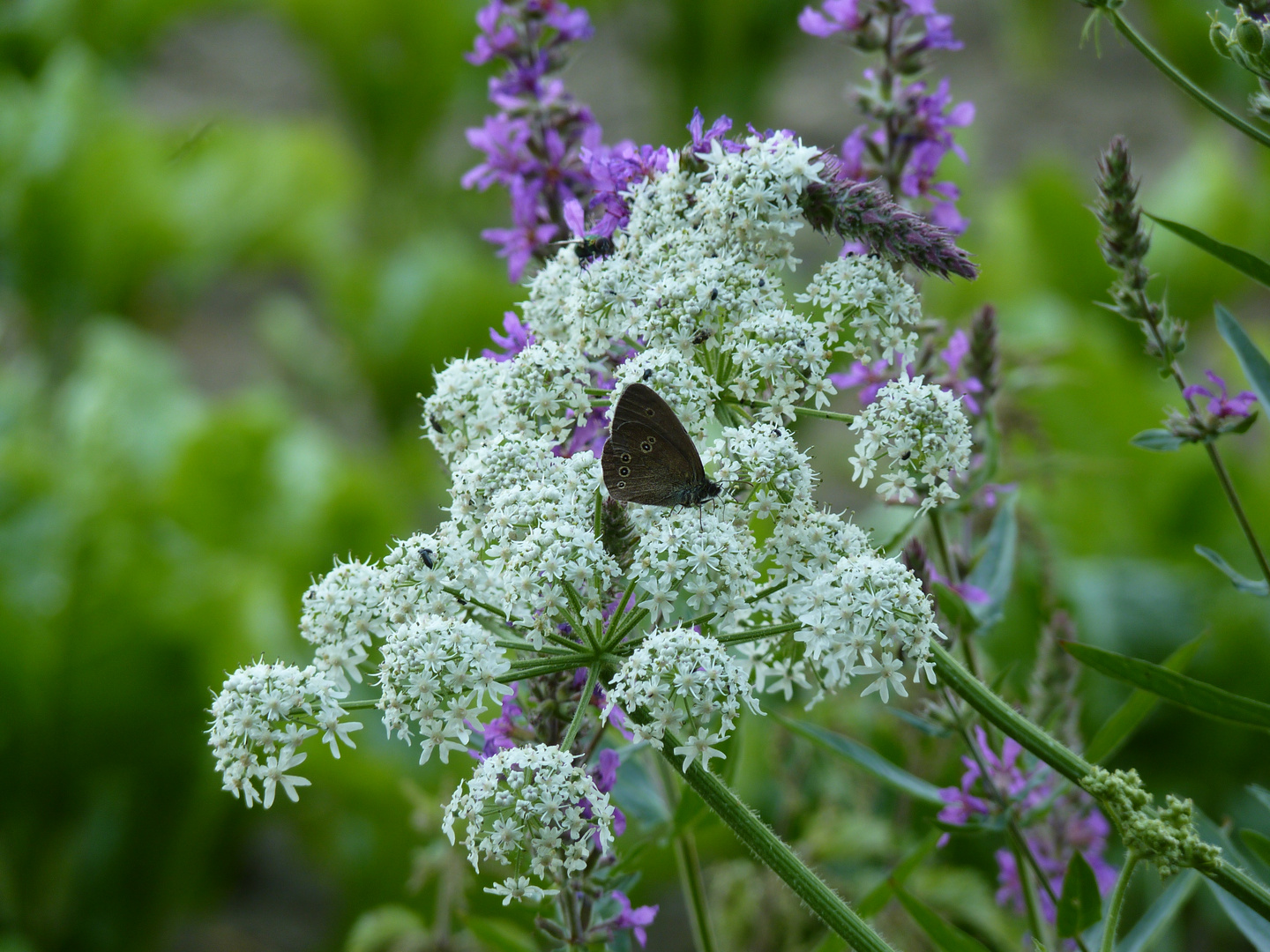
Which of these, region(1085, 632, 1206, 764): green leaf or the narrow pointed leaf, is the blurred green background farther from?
the narrow pointed leaf

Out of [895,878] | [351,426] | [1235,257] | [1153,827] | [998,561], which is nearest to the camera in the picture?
[1153,827]

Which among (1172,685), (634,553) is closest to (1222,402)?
(1172,685)

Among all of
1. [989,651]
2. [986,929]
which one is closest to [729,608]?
[986,929]

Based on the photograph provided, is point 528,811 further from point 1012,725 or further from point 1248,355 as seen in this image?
point 1248,355

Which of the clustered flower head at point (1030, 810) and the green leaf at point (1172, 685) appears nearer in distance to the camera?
the green leaf at point (1172, 685)

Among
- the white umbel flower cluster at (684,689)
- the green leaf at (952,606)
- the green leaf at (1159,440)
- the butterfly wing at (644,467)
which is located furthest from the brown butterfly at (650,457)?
the green leaf at (1159,440)

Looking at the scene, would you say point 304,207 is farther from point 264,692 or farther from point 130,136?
point 264,692

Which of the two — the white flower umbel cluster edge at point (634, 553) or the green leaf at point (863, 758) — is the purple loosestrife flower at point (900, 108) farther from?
the green leaf at point (863, 758)
